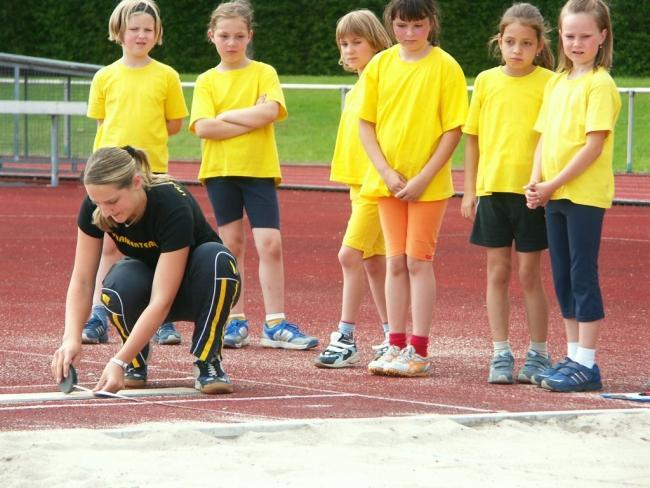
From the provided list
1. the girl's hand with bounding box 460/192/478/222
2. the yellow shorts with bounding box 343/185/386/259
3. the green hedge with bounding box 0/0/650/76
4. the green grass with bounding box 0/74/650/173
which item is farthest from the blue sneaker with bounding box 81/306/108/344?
the green hedge with bounding box 0/0/650/76

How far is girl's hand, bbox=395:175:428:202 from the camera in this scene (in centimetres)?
690

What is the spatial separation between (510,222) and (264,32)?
31443 mm

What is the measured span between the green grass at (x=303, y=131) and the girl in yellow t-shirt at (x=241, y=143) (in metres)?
13.3

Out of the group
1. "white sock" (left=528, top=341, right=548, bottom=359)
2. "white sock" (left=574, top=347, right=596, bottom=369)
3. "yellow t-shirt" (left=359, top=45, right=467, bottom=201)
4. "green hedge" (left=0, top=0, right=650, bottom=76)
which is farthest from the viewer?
"green hedge" (left=0, top=0, right=650, bottom=76)

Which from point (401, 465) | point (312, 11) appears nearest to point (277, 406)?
point (401, 465)

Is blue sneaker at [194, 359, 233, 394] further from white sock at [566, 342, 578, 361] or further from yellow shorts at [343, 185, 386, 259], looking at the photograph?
white sock at [566, 342, 578, 361]

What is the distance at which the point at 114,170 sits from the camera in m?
5.87

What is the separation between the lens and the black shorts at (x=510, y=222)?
680 centimetres

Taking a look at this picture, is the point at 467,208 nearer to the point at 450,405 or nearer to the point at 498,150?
the point at 498,150

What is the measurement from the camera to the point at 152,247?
248 inches

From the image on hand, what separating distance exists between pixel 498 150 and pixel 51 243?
6.96 m

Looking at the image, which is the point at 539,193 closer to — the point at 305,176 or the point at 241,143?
the point at 241,143

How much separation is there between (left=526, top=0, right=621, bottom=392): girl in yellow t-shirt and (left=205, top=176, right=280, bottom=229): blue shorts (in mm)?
1904

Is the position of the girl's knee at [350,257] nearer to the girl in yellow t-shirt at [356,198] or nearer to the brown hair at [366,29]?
the girl in yellow t-shirt at [356,198]
